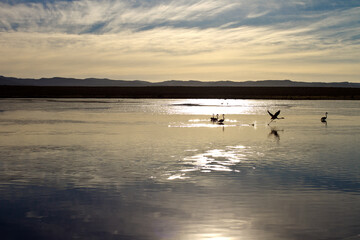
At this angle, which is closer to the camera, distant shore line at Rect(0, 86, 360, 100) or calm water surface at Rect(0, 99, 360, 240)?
calm water surface at Rect(0, 99, 360, 240)

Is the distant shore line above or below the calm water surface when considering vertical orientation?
above

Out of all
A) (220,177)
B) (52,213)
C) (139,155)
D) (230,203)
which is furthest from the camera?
(139,155)

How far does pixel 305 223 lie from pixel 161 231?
2.16 m

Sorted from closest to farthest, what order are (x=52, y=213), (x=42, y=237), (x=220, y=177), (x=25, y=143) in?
(x=42, y=237), (x=52, y=213), (x=220, y=177), (x=25, y=143)

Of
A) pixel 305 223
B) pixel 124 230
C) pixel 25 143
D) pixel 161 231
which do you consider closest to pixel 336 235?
pixel 305 223

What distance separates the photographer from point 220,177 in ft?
32.7

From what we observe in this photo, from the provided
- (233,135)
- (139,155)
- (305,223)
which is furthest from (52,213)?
(233,135)

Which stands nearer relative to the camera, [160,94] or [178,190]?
[178,190]

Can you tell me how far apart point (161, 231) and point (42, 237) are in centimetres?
161

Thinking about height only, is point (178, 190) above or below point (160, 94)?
below

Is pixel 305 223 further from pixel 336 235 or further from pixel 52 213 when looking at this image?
pixel 52 213

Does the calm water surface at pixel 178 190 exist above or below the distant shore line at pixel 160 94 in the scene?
below

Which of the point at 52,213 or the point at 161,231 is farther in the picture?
the point at 52,213

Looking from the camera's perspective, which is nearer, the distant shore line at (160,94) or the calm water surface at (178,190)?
the calm water surface at (178,190)
